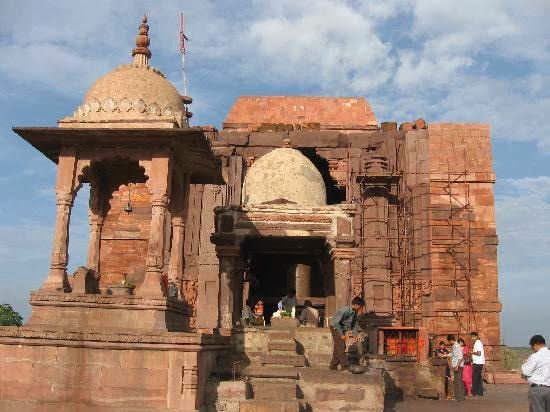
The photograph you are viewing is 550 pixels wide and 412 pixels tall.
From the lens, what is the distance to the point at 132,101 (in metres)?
10.8

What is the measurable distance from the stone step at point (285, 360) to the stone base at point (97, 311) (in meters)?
1.96

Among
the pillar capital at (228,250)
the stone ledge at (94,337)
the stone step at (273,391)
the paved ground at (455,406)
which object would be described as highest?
the pillar capital at (228,250)

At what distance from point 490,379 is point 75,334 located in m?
16.9

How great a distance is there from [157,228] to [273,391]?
3.47m

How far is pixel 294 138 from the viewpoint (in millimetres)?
26438

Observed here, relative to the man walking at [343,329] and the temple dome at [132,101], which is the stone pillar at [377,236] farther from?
the temple dome at [132,101]

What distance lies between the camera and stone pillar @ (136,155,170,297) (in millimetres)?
10109

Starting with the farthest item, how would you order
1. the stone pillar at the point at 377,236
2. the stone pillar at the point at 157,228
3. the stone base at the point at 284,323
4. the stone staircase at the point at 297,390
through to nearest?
the stone pillar at the point at 377,236 < the stone base at the point at 284,323 < the stone pillar at the point at 157,228 < the stone staircase at the point at 297,390

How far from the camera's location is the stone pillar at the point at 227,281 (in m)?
14.0

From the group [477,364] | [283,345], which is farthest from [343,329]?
[477,364]

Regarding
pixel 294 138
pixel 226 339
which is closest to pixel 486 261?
pixel 294 138

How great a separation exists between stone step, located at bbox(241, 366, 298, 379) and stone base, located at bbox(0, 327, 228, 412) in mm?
1219

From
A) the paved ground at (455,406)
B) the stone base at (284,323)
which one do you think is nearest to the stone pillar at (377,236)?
the paved ground at (455,406)

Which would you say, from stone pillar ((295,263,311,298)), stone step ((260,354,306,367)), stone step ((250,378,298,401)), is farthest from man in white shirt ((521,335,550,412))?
stone pillar ((295,263,311,298))
